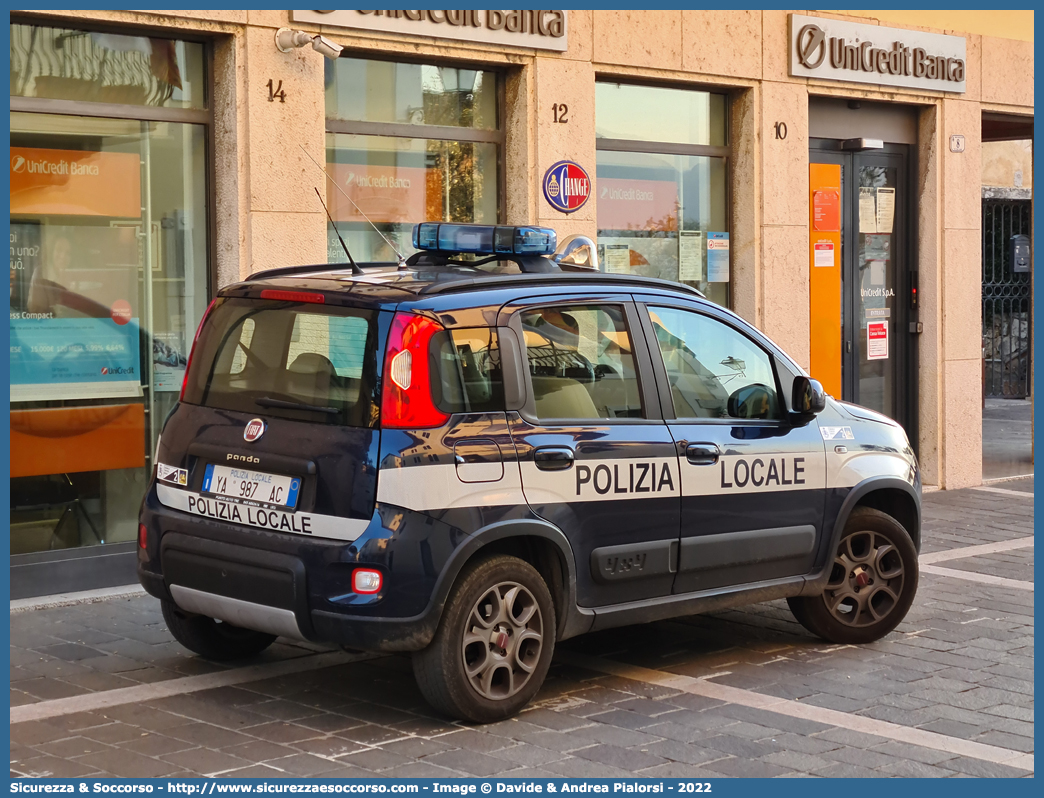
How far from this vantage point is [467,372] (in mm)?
5617

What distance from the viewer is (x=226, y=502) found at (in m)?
5.68

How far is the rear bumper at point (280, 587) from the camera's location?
5.31 metres

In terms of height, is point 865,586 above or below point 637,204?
below

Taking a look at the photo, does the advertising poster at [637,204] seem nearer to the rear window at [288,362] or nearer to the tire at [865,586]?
the tire at [865,586]

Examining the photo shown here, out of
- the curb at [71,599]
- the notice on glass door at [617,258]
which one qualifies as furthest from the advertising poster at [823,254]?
the curb at [71,599]

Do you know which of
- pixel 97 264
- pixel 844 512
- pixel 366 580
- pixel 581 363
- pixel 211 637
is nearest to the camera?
pixel 366 580

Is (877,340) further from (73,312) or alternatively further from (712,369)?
(73,312)

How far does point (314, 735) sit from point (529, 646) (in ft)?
3.05

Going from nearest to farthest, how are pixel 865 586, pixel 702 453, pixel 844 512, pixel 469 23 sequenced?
1. pixel 702 453
2. pixel 844 512
3. pixel 865 586
4. pixel 469 23

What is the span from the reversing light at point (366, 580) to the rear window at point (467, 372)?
27.4 inches

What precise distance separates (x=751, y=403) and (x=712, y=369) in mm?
271

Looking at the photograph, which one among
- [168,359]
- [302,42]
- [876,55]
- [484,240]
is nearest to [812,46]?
[876,55]

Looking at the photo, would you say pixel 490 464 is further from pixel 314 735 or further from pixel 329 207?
pixel 329 207

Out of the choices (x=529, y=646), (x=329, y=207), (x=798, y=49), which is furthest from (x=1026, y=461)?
(x=529, y=646)
